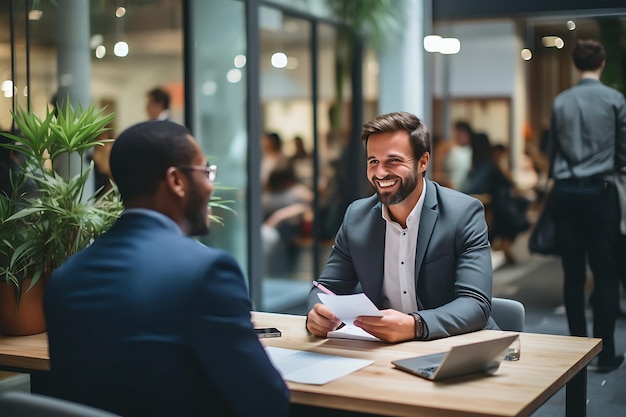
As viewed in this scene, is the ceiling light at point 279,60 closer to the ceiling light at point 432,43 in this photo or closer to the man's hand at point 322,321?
the ceiling light at point 432,43

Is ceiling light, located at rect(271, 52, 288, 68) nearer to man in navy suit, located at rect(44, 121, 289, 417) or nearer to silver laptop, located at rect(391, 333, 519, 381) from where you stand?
silver laptop, located at rect(391, 333, 519, 381)

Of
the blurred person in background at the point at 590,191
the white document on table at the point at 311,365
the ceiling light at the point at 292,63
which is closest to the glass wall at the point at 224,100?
the ceiling light at the point at 292,63

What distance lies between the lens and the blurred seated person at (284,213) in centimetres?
845

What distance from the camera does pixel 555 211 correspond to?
574 centimetres

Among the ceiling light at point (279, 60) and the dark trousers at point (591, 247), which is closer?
the dark trousers at point (591, 247)

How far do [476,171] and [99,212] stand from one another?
204 inches

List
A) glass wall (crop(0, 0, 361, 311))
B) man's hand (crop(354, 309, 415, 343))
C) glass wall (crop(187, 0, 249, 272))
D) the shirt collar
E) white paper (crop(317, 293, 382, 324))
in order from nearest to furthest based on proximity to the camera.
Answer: the shirt collar
white paper (crop(317, 293, 382, 324))
man's hand (crop(354, 309, 415, 343))
glass wall (crop(0, 0, 361, 311))
glass wall (crop(187, 0, 249, 272))

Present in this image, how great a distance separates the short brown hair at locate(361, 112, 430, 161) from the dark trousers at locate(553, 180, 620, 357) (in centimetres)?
263

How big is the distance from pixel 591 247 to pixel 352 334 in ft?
10.4

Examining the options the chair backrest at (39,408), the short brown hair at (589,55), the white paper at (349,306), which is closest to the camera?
the chair backrest at (39,408)

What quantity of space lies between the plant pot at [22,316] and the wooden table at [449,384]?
98 cm

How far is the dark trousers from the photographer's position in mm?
5551

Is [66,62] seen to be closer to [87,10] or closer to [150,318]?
[87,10]

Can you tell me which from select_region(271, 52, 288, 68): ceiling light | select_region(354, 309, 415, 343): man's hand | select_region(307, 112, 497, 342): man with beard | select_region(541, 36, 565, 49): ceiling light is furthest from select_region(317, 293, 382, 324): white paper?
select_region(271, 52, 288, 68): ceiling light
